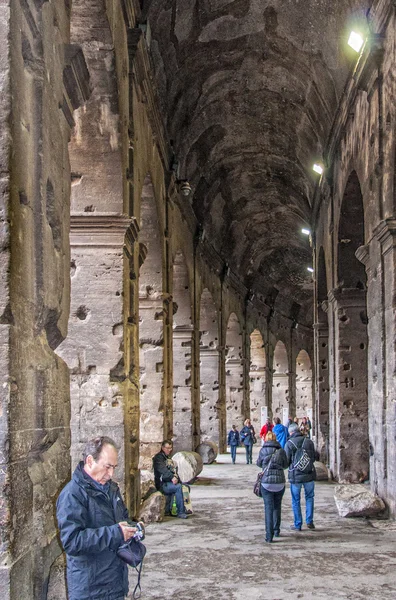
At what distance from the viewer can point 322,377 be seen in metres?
19.8

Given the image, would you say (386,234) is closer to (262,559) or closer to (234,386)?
(262,559)

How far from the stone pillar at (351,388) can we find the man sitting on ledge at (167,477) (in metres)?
5.04

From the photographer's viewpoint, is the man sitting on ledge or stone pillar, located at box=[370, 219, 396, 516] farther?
the man sitting on ledge

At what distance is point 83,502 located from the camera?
396cm

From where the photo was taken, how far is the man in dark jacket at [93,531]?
3838 mm

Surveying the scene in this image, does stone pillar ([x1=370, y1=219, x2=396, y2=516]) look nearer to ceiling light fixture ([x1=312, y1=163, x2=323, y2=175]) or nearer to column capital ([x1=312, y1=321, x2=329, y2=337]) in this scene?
ceiling light fixture ([x1=312, y1=163, x2=323, y2=175])

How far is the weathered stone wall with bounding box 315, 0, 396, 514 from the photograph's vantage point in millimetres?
10180

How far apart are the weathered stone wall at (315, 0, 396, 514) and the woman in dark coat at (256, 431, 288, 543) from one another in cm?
170

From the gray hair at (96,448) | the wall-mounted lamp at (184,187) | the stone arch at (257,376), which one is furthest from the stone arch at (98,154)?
the stone arch at (257,376)

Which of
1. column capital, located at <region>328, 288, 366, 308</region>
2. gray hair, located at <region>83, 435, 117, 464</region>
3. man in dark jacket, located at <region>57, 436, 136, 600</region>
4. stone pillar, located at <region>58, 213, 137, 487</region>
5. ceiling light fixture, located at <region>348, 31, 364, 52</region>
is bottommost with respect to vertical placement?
man in dark jacket, located at <region>57, 436, 136, 600</region>

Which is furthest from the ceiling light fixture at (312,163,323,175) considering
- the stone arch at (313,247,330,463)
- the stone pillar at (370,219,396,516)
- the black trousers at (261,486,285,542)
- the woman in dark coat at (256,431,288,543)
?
the black trousers at (261,486,285,542)

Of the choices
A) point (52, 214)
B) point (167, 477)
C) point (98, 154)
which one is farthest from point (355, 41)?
point (52, 214)

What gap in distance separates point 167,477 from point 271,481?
207 centimetres

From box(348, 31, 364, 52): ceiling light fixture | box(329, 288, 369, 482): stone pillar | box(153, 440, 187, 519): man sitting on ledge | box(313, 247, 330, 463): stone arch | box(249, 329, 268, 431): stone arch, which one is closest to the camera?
box(153, 440, 187, 519): man sitting on ledge
